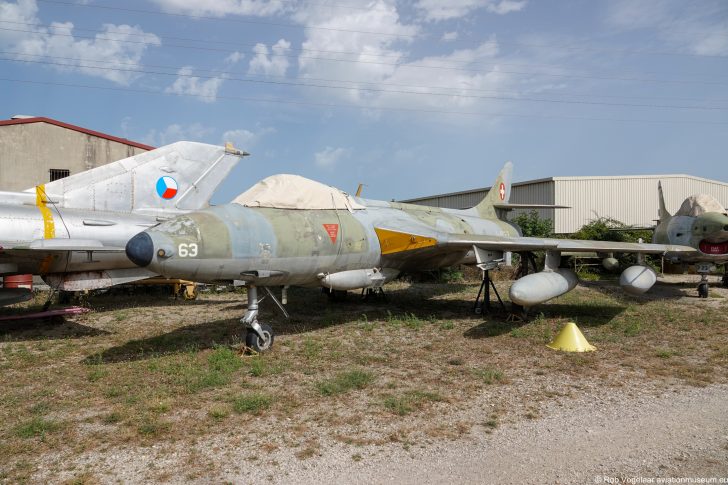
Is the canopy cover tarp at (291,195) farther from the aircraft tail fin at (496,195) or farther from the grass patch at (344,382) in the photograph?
the aircraft tail fin at (496,195)

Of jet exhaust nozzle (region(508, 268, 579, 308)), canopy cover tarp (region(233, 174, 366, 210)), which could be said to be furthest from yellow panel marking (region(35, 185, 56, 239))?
jet exhaust nozzle (region(508, 268, 579, 308))

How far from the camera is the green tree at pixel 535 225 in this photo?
81.4 feet

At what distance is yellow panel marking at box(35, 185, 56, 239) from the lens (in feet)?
31.6

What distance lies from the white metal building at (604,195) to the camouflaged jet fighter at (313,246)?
16.9m

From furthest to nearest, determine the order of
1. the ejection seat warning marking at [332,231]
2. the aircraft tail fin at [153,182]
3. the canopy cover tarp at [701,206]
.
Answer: the canopy cover tarp at [701,206] → the aircraft tail fin at [153,182] → the ejection seat warning marking at [332,231]

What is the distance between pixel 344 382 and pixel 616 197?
27.0 metres

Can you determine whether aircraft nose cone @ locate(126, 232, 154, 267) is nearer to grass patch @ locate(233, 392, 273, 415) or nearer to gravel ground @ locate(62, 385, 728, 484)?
grass patch @ locate(233, 392, 273, 415)

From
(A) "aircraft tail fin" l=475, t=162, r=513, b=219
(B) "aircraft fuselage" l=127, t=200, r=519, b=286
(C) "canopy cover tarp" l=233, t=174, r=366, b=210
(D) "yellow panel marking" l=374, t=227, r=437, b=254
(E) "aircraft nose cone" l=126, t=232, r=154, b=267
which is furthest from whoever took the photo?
(A) "aircraft tail fin" l=475, t=162, r=513, b=219

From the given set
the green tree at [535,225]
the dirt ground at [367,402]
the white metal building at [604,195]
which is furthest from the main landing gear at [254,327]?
the white metal building at [604,195]

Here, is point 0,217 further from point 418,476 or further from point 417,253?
point 418,476

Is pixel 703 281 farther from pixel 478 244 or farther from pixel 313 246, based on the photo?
pixel 313 246

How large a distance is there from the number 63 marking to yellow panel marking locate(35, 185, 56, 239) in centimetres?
495

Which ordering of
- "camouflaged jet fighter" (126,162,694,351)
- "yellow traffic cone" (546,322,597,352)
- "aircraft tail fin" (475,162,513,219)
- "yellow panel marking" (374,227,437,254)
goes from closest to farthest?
"camouflaged jet fighter" (126,162,694,351) → "yellow traffic cone" (546,322,597,352) → "yellow panel marking" (374,227,437,254) → "aircraft tail fin" (475,162,513,219)

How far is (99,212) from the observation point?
1068 centimetres
